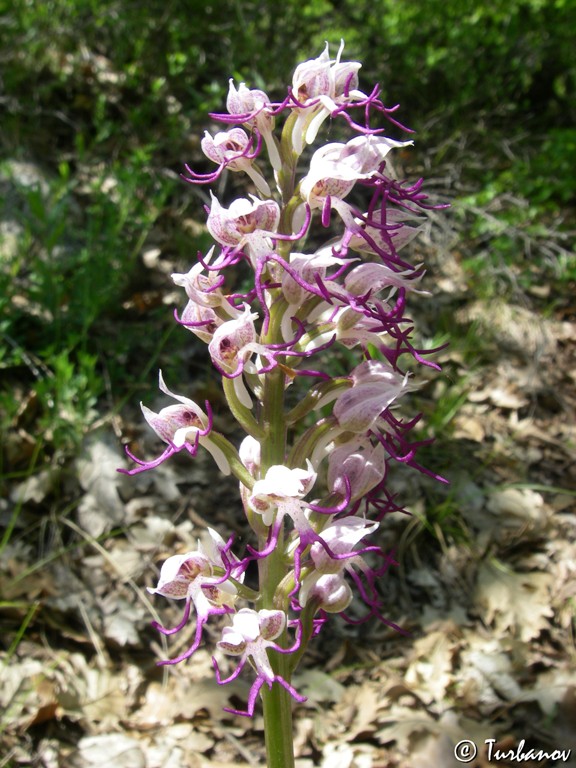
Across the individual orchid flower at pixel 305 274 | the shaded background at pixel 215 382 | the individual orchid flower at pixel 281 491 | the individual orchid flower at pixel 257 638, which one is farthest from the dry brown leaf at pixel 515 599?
the individual orchid flower at pixel 305 274

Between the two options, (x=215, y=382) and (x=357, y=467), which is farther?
(x=215, y=382)

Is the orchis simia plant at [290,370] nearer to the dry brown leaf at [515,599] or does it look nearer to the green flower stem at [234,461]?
the green flower stem at [234,461]

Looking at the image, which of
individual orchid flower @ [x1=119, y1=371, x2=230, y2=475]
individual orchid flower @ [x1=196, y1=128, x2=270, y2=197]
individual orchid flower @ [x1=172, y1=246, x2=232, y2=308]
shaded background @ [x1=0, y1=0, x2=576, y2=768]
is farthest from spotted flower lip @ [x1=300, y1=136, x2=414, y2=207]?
shaded background @ [x1=0, y1=0, x2=576, y2=768]

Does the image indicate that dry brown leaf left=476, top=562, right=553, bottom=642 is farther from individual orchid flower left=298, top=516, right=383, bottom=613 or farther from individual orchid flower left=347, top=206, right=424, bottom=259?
individual orchid flower left=347, top=206, right=424, bottom=259

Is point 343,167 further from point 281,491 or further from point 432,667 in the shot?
point 432,667

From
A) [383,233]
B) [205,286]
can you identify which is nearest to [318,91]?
[383,233]

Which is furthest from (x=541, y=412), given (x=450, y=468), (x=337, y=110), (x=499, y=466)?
(x=337, y=110)
